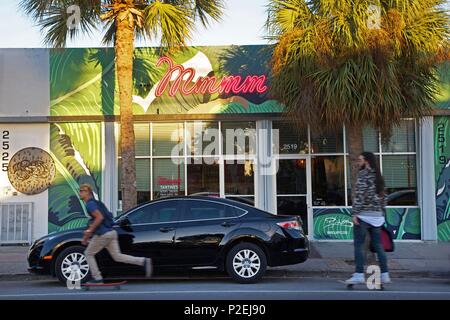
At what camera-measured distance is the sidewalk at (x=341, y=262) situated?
10.2m

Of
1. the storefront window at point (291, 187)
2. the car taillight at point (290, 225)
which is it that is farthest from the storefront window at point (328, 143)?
the car taillight at point (290, 225)

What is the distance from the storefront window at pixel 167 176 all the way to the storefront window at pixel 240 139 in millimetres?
1399

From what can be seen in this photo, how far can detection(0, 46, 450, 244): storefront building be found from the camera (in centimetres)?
1429

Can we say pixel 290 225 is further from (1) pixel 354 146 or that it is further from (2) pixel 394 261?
(2) pixel 394 261

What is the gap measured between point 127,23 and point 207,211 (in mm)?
5108

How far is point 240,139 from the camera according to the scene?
14.6 meters

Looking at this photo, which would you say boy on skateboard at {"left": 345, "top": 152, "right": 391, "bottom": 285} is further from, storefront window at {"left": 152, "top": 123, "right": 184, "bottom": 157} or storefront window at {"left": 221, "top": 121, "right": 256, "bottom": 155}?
storefront window at {"left": 152, "top": 123, "right": 184, "bottom": 157}

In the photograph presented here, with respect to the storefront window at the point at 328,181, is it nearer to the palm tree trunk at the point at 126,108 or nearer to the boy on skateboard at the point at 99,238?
the palm tree trunk at the point at 126,108

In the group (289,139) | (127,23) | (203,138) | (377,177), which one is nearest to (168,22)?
(127,23)

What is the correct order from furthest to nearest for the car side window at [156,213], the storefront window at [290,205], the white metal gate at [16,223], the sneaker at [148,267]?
the storefront window at [290,205] → the white metal gate at [16,223] → the car side window at [156,213] → the sneaker at [148,267]

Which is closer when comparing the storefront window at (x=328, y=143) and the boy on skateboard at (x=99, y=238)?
the boy on skateboard at (x=99, y=238)

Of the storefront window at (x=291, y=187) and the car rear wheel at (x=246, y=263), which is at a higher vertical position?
the storefront window at (x=291, y=187)

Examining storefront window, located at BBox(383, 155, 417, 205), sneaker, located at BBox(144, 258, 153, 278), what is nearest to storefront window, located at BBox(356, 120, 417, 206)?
storefront window, located at BBox(383, 155, 417, 205)

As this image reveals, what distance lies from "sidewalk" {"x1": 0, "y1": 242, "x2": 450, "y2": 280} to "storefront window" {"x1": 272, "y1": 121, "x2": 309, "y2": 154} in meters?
2.63
